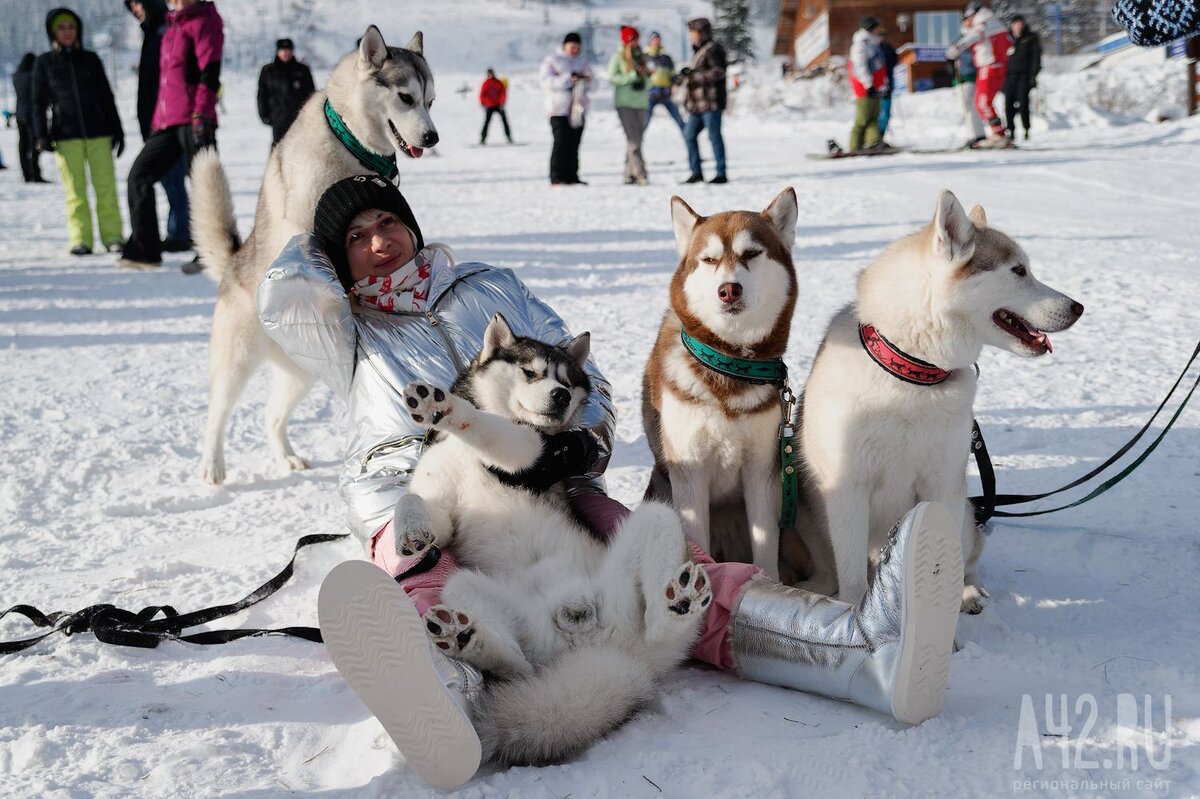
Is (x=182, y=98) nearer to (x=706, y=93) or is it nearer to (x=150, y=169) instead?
(x=150, y=169)

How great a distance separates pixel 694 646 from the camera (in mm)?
2320

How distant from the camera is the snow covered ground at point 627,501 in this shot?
1888 millimetres

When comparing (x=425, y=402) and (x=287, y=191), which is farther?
(x=287, y=191)

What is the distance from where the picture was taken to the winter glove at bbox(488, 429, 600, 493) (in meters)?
2.55

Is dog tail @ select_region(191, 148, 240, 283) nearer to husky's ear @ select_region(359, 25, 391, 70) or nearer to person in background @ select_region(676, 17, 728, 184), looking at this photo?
husky's ear @ select_region(359, 25, 391, 70)

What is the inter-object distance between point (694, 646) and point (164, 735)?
1.24 m

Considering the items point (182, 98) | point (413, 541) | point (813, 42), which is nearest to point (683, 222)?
point (413, 541)

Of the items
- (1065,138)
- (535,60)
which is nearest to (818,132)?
(1065,138)

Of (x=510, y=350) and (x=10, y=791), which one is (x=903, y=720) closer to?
(x=510, y=350)

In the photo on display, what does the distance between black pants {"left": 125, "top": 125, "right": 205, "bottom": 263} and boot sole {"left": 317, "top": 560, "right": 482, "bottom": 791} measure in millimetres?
6831

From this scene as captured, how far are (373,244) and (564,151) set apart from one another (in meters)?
9.91

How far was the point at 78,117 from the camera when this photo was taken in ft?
27.4

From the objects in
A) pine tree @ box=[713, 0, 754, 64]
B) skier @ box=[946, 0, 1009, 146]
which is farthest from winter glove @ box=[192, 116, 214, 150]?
pine tree @ box=[713, 0, 754, 64]

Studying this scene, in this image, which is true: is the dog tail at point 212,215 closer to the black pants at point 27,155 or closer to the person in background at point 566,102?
the person in background at point 566,102
